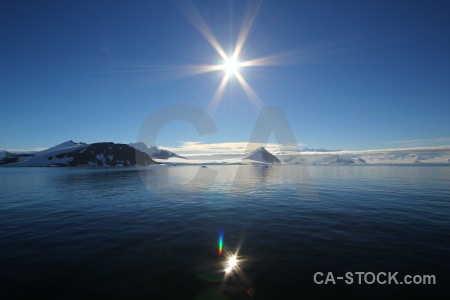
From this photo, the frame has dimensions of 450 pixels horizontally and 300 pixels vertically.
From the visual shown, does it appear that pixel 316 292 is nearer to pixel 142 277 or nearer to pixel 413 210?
pixel 142 277

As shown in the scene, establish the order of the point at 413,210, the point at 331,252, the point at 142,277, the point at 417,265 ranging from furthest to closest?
the point at 413,210
the point at 331,252
the point at 417,265
the point at 142,277

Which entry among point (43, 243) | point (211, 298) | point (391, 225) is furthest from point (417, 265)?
point (43, 243)

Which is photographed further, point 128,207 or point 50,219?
point 128,207

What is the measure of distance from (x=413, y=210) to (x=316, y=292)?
23.6 meters

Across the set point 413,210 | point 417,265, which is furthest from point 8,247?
point 413,210

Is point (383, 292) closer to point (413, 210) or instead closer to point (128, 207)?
point (413, 210)

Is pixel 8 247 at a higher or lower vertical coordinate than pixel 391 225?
lower

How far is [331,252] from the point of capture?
1305 cm

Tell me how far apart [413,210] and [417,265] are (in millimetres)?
17589

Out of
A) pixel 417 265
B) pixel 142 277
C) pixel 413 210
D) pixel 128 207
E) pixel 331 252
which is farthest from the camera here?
pixel 128 207

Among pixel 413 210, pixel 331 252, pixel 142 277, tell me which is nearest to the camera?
pixel 142 277

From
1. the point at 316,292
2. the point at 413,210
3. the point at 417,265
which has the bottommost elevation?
the point at 316,292

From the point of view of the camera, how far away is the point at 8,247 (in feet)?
46.8

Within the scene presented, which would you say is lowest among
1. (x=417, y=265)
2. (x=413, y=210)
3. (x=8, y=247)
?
(x=8, y=247)
